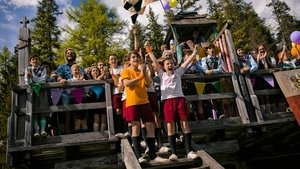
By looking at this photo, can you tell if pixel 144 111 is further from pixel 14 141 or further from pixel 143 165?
pixel 14 141

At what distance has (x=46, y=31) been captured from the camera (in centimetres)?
2725

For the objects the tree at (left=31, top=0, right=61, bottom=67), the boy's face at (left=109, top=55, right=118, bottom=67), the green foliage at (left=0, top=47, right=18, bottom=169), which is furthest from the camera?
the tree at (left=31, top=0, right=61, bottom=67)

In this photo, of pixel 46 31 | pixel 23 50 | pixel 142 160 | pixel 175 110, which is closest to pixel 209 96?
pixel 175 110

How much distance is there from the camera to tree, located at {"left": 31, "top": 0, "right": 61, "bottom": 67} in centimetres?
2506

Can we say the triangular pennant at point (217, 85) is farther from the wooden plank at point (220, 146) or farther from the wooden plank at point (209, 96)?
the wooden plank at point (220, 146)

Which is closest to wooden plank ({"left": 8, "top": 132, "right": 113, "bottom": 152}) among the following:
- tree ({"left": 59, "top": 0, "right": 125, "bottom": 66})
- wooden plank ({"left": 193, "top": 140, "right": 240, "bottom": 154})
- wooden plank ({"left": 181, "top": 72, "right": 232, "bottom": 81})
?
wooden plank ({"left": 181, "top": 72, "right": 232, "bottom": 81})

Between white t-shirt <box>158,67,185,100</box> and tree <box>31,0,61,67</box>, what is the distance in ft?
66.5

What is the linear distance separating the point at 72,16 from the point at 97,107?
660 inches

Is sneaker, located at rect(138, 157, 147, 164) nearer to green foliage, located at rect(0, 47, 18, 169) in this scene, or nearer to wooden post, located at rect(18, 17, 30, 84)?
wooden post, located at rect(18, 17, 30, 84)

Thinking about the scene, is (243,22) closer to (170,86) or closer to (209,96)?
(209,96)

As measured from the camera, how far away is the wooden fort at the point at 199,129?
18.9ft

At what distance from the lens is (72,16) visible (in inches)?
848

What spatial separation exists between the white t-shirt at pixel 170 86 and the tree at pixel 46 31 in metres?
20.3

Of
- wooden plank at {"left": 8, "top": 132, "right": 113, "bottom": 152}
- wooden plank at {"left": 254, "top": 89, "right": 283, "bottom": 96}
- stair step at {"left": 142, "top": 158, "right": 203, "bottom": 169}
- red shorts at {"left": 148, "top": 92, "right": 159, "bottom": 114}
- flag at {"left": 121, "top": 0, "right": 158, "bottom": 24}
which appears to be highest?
flag at {"left": 121, "top": 0, "right": 158, "bottom": 24}
